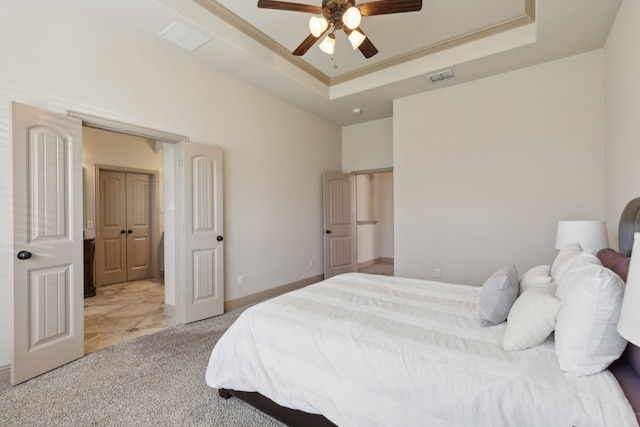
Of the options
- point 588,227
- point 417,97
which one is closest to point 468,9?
point 417,97

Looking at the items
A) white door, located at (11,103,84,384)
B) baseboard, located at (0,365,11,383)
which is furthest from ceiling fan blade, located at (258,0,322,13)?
baseboard, located at (0,365,11,383)

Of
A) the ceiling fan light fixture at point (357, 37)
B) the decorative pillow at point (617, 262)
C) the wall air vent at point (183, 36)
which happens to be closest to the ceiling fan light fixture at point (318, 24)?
the ceiling fan light fixture at point (357, 37)

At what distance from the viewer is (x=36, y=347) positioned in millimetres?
2303

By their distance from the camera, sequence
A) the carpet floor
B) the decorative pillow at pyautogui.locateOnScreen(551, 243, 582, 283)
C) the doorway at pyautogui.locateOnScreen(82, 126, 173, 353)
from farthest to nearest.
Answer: the doorway at pyautogui.locateOnScreen(82, 126, 173, 353) < the carpet floor < the decorative pillow at pyautogui.locateOnScreen(551, 243, 582, 283)

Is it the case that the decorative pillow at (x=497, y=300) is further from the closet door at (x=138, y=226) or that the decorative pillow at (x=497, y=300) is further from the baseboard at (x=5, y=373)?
the closet door at (x=138, y=226)

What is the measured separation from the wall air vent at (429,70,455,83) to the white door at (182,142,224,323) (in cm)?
293

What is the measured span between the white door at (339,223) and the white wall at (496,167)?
1.35m

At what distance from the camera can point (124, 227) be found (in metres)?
5.54

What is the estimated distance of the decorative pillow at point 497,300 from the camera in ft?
5.09

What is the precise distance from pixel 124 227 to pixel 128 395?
4293 mm

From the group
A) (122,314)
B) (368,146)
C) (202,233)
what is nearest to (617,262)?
(202,233)

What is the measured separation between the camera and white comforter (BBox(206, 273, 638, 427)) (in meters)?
1.07

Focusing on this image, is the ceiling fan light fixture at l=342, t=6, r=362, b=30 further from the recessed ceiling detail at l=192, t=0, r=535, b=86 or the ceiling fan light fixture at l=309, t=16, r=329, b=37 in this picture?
the recessed ceiling detail at l=192, t=0, r=535, b=86

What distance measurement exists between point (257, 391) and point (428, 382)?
1040 millimetres
